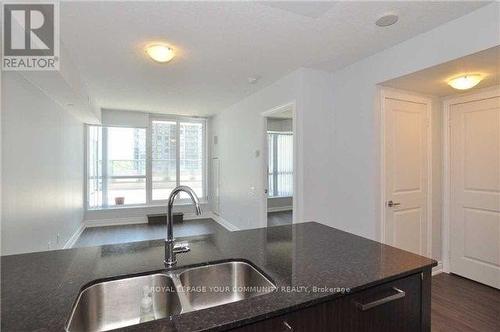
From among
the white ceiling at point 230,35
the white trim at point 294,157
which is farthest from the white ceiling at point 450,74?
the white trim at point 294,157

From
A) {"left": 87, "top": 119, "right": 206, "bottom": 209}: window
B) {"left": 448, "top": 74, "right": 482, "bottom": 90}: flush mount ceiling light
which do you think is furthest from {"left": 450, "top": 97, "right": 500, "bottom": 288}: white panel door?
{"left": 87, "top": 119, "right": 206, "bottom": 209}: window

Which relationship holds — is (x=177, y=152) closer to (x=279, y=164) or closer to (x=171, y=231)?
(x=279, y=164)

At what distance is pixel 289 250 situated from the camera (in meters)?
1.42

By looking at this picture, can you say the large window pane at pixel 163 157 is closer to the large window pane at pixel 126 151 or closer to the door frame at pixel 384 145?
the large window pane at pixel 126 151

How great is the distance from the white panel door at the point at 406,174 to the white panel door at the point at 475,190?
0.37 metres

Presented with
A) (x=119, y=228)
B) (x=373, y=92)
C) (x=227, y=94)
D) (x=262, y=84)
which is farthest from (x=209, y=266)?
(x=119, y=228)

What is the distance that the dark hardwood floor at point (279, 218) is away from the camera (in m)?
5.88

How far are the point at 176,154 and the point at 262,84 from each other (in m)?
3.55

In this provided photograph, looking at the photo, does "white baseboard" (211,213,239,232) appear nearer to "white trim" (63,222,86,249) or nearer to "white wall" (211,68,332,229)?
"white wall" (211,68,332,229)

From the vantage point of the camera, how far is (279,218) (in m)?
6.37

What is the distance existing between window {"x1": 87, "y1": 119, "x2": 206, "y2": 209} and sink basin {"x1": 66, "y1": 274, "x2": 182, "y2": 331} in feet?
16.1

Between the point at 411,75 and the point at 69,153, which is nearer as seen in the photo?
the point at 411,75

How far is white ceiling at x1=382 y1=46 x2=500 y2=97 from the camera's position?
2.02m

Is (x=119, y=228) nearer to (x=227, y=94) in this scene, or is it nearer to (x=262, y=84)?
(x=227, y=94)
